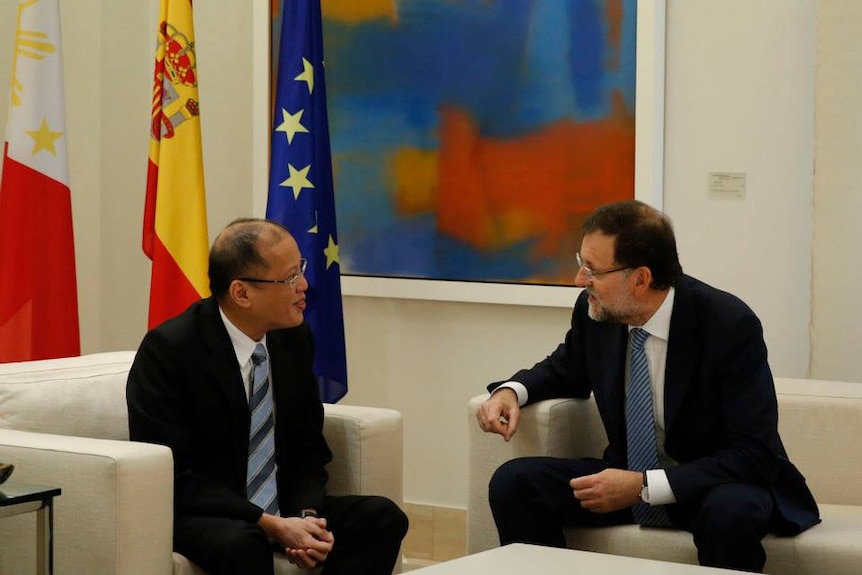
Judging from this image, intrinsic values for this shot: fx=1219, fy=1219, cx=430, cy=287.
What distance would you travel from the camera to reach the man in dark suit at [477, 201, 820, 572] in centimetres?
303

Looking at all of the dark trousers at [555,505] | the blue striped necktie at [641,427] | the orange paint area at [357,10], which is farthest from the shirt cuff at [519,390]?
the orange paint area at [357,10]

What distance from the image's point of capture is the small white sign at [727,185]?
4305 millimetres

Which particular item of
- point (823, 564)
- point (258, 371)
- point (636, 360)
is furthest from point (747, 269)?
point (258, 371)

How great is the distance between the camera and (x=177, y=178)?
4.40m

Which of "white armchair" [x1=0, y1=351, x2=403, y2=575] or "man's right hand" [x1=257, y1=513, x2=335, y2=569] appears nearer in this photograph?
"white armchair" [x1=0, y1=351, x2=403, y2=575]

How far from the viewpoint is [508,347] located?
469 cm

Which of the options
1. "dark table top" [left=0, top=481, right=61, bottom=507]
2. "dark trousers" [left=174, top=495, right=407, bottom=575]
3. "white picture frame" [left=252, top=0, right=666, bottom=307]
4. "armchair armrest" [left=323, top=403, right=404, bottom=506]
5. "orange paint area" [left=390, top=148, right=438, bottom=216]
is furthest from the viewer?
"orange paint area" [left=390, top=148, right=438, bottom=216]

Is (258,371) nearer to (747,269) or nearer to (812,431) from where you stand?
(812,431)

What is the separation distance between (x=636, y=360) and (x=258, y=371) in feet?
3.26

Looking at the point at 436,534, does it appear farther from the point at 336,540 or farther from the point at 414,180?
the point at 336,540

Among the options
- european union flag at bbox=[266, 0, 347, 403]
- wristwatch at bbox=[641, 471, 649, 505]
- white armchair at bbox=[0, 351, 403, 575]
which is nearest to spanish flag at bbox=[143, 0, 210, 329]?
european union flag at bbox=[266, 0, 347, 403]

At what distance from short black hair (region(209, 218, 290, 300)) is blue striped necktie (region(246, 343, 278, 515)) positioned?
0.66 ft

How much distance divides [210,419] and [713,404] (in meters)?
1.29

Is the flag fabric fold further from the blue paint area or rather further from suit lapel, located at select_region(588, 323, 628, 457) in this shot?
suit lapel, located at select_region(588, 323, 628, 457)
